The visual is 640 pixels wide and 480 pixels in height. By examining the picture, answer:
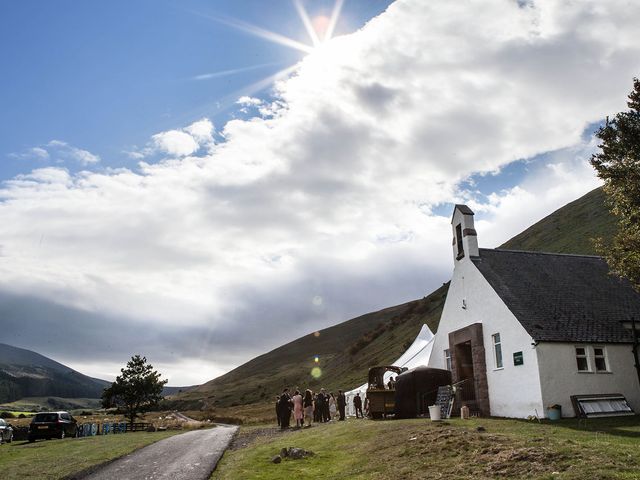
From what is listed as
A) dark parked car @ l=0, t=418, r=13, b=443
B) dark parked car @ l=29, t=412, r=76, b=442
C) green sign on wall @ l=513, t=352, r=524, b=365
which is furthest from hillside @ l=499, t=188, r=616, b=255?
dark parked car @ l=0, t=418, r=13, b=443

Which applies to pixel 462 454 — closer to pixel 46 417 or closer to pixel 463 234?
pixel 463 234

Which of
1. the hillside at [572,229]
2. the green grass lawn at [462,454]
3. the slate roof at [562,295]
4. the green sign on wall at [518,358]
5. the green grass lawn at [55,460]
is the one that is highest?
the hillside at [572,229]

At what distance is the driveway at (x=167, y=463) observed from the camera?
16016mm

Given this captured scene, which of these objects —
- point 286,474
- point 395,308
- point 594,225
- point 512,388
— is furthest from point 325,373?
point 286,474

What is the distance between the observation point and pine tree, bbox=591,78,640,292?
69.4 ft

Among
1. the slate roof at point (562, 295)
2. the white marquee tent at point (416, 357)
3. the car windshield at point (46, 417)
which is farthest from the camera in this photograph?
the white marquee tent at point (416, 357)

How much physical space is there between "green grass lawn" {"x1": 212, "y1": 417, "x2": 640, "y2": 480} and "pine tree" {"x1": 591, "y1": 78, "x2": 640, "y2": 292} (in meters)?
6.01

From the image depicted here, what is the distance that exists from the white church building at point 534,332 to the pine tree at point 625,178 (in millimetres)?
3933

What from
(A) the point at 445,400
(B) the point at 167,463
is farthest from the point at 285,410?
(B) the point at 167,463

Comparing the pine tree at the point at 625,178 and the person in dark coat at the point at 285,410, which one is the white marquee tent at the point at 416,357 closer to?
the person in dark coat at the point at 285,410

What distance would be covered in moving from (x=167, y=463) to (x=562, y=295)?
1990 cm

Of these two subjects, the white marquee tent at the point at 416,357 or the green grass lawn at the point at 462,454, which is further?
the white marquee tent at the point at 416,357

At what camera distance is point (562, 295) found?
27516 millimetres

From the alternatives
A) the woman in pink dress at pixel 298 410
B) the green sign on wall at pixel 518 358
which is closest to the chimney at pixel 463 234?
the green sign on wall at pixel 518 358
